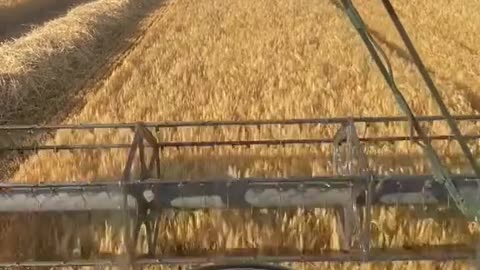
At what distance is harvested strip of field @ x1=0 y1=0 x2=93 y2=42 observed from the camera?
59.2 feet

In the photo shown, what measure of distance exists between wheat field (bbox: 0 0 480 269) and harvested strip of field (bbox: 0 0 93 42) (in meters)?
5.28

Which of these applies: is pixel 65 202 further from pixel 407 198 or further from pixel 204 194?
pixel 407 198

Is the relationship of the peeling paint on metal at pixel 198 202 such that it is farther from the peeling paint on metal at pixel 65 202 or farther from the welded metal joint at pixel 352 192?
the welded metal joint at pixel 352 192

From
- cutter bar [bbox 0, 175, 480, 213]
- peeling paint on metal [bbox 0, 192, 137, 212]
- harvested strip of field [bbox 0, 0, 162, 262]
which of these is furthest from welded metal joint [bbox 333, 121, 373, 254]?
harvested strip of field [bbox 0, 0, 162, 262]

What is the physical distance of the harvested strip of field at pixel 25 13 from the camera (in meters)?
18.0

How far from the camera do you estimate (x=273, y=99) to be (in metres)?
7.29

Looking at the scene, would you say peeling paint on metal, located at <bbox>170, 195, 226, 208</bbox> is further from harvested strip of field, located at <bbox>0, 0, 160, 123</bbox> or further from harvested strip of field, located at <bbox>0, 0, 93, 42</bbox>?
harvested strip of field, located at <bbox>0, 0, 93, 42</bbox>

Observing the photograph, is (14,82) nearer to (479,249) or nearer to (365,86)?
(365,86)

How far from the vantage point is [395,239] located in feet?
12.5

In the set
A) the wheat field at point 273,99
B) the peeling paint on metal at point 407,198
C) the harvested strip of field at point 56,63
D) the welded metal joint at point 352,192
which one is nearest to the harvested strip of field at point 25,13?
the harvested strip of field at point 56,63

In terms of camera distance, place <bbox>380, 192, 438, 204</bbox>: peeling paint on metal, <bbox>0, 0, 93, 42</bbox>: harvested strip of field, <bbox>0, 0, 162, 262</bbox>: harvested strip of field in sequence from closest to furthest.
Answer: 1. <bbox>380, 192, 438, 204</bbox>: peeling paint on metal
2. <bbox>0, 0, 162, 262</bbox>: harvested strip of field
3. <bbox>0, 0, 93, 42</bbox>: harvested strip of field

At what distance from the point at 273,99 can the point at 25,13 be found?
16124 mm

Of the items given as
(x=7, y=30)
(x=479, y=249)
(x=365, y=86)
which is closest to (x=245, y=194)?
(x=479, y=249)

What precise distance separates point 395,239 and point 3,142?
14.9 feet
